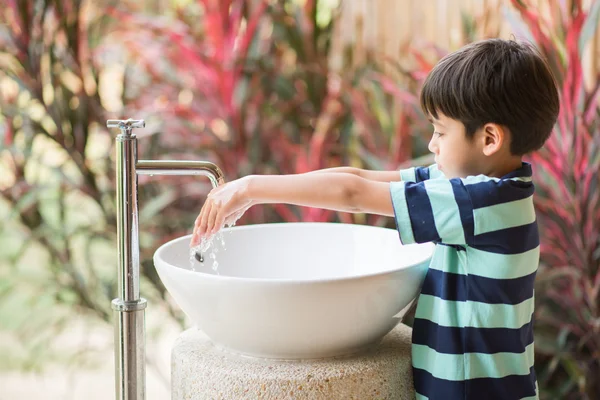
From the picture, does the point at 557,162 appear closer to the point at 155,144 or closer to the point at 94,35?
the point at 155,144

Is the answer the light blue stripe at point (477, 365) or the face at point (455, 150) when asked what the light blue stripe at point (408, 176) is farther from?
the light blue stripe at point (477, 365)

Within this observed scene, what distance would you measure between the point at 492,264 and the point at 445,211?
0.33ft

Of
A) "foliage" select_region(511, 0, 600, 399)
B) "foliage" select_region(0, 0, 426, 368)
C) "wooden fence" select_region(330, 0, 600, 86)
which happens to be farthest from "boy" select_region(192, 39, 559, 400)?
"wooden fence" select_region(330, 0, 600, 86)

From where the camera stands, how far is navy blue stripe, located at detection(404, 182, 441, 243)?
36.0 inches

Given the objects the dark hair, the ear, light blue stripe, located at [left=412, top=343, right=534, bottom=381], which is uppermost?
the dark hair

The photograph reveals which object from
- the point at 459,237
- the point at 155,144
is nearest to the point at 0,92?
the point at 155,144

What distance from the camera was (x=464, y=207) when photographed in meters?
0.91

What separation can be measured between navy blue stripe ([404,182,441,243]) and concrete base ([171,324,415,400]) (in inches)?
7.8

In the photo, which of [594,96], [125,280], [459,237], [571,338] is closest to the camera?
[459,237]

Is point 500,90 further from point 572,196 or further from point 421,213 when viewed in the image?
point 572,196

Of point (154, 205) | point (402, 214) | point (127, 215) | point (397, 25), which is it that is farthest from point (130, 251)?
point (397, 25)

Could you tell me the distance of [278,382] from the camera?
94 centimetres

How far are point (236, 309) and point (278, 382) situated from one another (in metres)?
0.11

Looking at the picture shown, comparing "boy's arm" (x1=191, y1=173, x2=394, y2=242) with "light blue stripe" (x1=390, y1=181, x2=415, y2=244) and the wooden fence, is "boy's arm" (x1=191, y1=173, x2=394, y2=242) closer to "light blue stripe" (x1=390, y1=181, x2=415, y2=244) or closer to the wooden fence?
"light blue stripe" (x1=390, y1=181, x2=415, y2=244)
